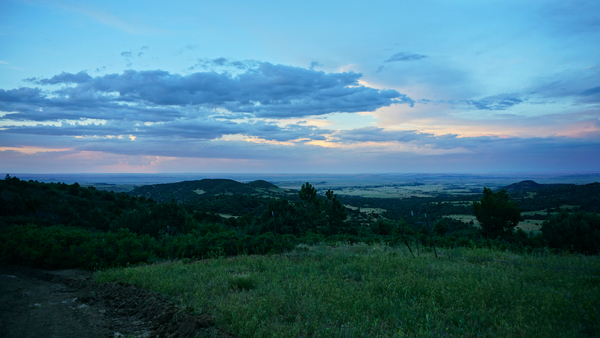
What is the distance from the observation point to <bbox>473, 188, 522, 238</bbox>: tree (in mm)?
24984

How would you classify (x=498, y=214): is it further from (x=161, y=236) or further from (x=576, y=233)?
(x=161, y=236)

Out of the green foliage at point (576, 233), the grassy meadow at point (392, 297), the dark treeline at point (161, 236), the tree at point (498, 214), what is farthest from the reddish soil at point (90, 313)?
the tree at point (498, 214)

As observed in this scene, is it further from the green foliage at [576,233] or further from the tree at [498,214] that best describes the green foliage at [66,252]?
the tree at [498,214]

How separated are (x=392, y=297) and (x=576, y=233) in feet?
52.8

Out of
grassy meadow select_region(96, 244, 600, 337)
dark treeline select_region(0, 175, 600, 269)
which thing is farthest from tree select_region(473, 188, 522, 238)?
grassy meadow select_region(96, 244, 600, 337)

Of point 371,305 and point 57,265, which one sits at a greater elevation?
point 371,305

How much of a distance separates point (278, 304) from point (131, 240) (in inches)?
348

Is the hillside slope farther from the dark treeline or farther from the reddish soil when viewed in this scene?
the reddish soil

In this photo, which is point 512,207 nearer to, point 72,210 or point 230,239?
point 230,239

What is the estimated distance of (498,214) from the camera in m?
25.5

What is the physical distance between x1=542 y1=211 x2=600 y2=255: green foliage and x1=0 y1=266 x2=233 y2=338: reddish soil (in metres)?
18.5

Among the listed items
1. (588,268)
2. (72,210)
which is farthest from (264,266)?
(72,210)

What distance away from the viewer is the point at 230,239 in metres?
14.0

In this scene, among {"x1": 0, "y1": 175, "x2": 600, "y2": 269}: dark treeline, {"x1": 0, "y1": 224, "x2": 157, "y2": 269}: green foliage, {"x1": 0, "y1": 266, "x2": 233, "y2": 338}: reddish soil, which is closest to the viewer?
{"x1": 0, "y1": 266, "x2": 233, "y2": 338}: reddish soil
